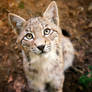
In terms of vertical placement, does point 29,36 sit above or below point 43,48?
above

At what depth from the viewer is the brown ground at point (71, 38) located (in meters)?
3.45

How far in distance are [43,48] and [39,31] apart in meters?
0.38

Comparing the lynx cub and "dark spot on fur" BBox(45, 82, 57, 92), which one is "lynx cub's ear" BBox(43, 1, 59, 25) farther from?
"dark spot on fur" BBox(45, 82, 57, 92)

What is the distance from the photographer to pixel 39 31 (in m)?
2.53

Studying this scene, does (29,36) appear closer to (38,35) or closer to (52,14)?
(38,35)

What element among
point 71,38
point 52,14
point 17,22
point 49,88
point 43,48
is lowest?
point 49,88

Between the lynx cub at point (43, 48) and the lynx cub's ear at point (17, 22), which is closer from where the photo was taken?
the lynx cub at point (43, 48)

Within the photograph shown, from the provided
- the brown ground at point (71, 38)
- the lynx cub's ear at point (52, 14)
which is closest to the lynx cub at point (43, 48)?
the lynx cub's ear at point (52, 14)

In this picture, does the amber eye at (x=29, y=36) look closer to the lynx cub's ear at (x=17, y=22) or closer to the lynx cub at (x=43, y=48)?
the lynx cub at (x=43, y=48)

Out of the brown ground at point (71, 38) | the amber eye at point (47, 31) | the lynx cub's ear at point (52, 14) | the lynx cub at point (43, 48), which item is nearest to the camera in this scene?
the lynx cub at point (43, 48)

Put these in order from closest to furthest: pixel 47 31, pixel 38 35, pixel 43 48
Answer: pixel 43 48, pixel 38 35, pixel 47 31

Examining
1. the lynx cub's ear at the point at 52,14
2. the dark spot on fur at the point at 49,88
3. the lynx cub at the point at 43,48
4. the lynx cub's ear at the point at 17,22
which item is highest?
the lynx cub's ear at the point at 52,14

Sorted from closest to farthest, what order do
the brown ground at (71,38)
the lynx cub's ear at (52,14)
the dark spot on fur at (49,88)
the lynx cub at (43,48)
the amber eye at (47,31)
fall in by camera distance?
the lynx cub at (43,48) < the amber eye at (47,31) < the lynx cub's ear at (52,14) < the dark spot on fur at (49,88) < the brown ground at (71,38)

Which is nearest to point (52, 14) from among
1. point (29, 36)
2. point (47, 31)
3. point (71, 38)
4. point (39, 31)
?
point (47, 31)
